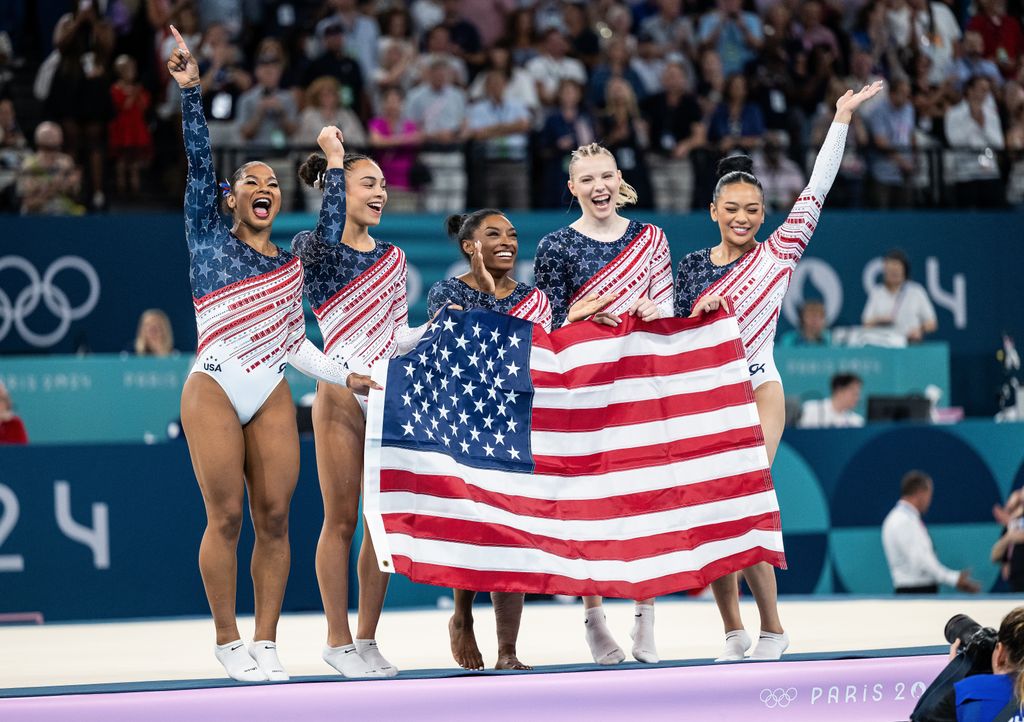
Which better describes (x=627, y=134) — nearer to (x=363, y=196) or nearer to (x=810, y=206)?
(x=810, y=206)

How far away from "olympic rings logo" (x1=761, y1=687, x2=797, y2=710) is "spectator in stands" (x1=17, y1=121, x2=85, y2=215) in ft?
23.4

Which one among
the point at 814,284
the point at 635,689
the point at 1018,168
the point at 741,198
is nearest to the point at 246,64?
the point at 814,284

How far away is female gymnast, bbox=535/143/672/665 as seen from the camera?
5.75m

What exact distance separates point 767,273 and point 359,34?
23.7 feet

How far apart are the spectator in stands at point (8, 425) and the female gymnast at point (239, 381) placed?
4.28 m

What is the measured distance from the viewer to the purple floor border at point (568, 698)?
5000 millimetres

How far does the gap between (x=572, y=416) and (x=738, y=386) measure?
657 millimetres

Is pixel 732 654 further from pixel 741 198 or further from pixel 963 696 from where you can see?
pixel 741 198

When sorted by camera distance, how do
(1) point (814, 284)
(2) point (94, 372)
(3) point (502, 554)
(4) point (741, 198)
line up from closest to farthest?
(3) point (502, 554) < (4) point (741, 198) < (2) point (94, 372) < (1) point (814, 284)

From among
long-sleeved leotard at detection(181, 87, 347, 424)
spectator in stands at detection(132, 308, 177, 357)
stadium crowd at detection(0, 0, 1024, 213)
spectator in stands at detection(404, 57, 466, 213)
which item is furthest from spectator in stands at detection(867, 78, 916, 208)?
long-sleeved leotard at detection(181, 87, 347, 424)

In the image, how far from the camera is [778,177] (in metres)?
11.3

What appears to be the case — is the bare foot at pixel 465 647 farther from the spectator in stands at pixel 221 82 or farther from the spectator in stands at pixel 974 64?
the spectator in stands at pixel 974 64

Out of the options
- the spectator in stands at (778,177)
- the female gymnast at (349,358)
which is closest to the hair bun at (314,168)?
the female gymnast at (349,358)

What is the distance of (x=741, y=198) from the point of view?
Result: 19.3 feet
